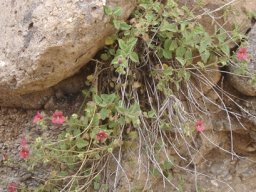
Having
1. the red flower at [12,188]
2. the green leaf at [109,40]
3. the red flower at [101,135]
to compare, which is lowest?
the red flower at [12,188]

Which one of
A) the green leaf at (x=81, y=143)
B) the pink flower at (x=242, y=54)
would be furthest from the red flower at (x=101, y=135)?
the pink flower at (x=242, y=54)

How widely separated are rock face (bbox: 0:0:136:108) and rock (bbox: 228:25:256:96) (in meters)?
0.58

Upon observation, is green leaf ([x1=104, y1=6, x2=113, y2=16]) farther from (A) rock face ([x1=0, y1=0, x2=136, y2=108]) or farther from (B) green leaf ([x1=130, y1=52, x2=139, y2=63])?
(B) green leaf ([x1=130, y1=52, x2=139, y2=63])

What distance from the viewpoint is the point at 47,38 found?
5.73 feet

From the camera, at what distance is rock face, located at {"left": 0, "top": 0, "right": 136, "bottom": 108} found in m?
1.75

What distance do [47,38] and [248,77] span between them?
907mm

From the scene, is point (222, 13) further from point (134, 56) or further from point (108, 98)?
point (108, 98)

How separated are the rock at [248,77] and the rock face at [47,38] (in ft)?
1.90

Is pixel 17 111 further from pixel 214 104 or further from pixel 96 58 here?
pixel 214 104

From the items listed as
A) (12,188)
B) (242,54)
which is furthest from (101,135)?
(242,54)

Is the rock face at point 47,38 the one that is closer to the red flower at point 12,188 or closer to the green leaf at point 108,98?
the green leaf at point 108,98

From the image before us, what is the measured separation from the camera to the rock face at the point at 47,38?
5.73 ft

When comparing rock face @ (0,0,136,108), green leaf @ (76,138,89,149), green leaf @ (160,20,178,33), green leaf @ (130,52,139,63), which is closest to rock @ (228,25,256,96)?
green leaf @ (160,20,178,33)

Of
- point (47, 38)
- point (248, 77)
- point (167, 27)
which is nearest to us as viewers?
point (47, 38)
